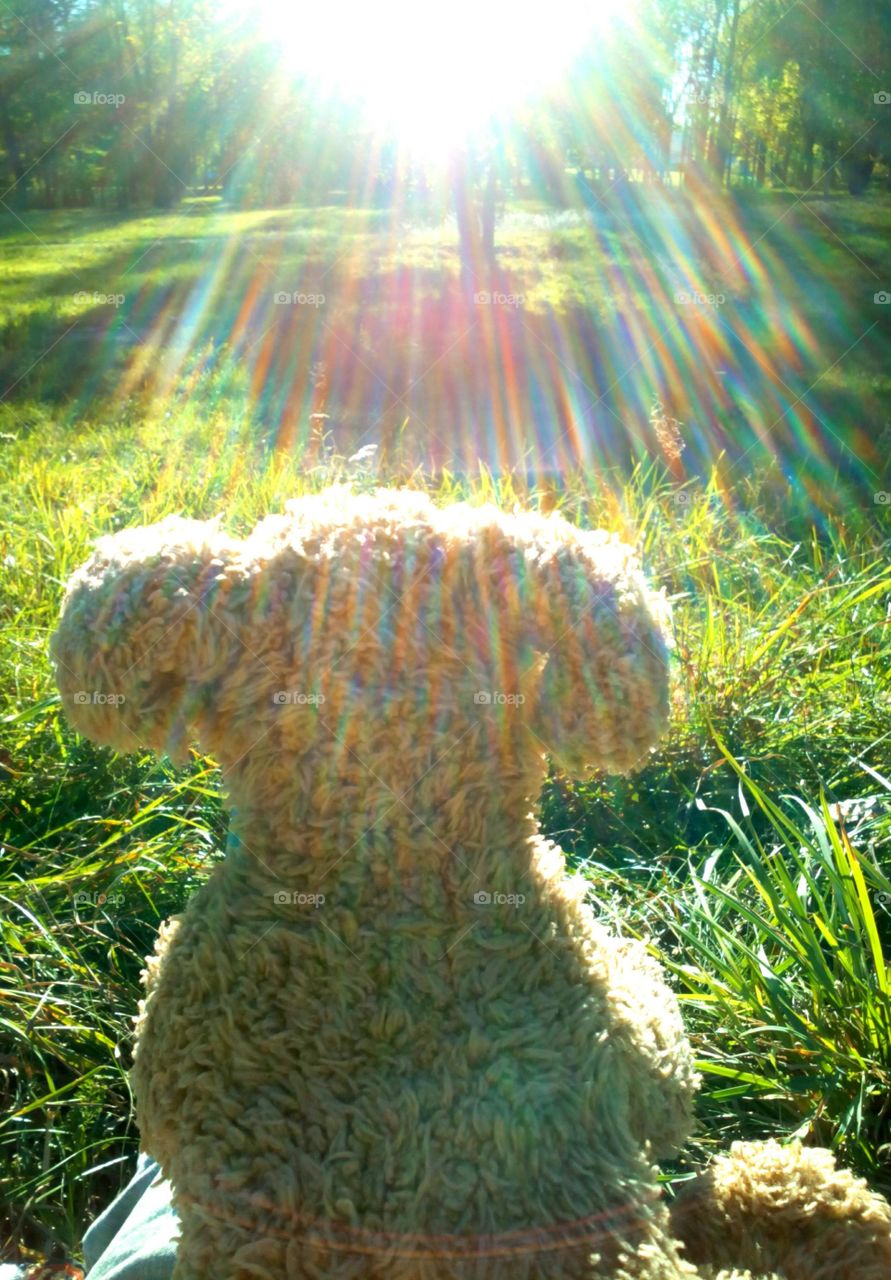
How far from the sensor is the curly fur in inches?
37.0

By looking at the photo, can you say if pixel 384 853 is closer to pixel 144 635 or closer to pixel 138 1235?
pixel 144 635

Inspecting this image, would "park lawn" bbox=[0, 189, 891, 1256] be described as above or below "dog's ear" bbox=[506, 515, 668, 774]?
below

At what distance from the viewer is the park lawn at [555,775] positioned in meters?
1.66

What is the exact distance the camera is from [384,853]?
1030 mm

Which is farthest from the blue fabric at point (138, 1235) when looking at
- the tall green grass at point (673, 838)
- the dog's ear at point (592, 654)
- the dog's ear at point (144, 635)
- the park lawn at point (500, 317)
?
the park lawn at point (500, 317)

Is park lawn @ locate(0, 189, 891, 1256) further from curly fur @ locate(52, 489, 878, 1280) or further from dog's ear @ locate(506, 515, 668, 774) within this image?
dog's ear @ locate(506, 515, 668, 774)

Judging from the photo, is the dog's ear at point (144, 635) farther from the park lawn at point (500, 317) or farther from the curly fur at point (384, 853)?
the park lawn at point (500, 317)

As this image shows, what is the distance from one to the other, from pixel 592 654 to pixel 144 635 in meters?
0.44

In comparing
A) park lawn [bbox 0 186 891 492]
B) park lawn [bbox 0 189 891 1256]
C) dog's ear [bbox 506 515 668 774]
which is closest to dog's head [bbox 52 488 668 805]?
dog's ear [bbox 506 515 668 774]

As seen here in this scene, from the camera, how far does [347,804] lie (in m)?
1.04

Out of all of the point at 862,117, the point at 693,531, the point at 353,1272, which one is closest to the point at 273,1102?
the point at 353,1272

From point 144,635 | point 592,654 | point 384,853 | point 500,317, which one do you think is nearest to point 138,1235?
point 384,853

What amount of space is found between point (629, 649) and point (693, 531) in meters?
2.48

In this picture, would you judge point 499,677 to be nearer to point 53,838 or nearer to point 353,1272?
point 353,1272
